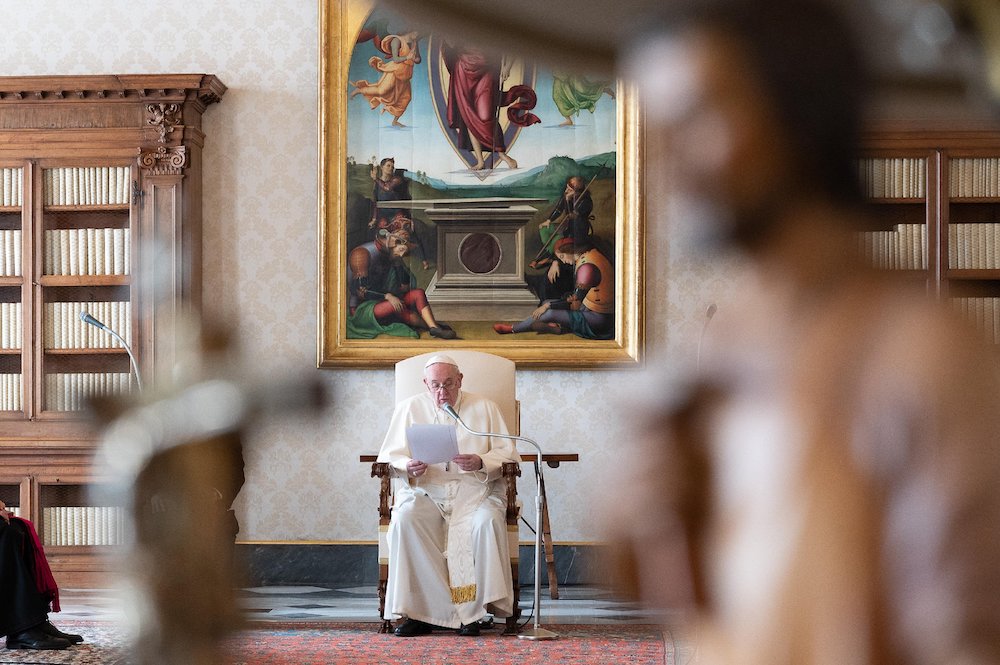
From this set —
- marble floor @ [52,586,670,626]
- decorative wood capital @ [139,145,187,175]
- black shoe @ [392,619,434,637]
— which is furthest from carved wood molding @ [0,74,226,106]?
black shoe @ [392,619,434,637]

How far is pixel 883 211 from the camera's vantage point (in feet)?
2.11

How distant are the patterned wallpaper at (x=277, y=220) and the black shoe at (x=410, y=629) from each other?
1695 millimetres

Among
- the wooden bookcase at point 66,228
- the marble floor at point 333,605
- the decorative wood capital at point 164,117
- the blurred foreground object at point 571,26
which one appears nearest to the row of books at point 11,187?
the wooden bookcase at point 66,228

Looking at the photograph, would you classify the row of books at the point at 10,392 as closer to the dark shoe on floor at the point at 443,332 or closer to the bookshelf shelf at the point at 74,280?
the bookshelf shelf at the point at 74,280

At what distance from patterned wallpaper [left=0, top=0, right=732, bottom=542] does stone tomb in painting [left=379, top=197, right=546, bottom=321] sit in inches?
21.2

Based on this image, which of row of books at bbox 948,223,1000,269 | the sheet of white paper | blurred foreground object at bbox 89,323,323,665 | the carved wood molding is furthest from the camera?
row of books at bbox 948,223,1000,269

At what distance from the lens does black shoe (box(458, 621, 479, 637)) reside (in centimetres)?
682

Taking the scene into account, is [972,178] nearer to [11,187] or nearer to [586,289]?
[586,289]

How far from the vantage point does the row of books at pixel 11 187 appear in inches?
328

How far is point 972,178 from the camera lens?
831 centimetres

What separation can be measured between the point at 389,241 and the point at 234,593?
811 centimetres

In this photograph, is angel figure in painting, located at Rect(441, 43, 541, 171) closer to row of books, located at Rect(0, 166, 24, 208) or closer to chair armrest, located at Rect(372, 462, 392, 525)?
chair armrest, located at Rect(372, 462, 392, 525)

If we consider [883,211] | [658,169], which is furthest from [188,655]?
[883,211]

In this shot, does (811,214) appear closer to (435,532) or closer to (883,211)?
(883,211)
